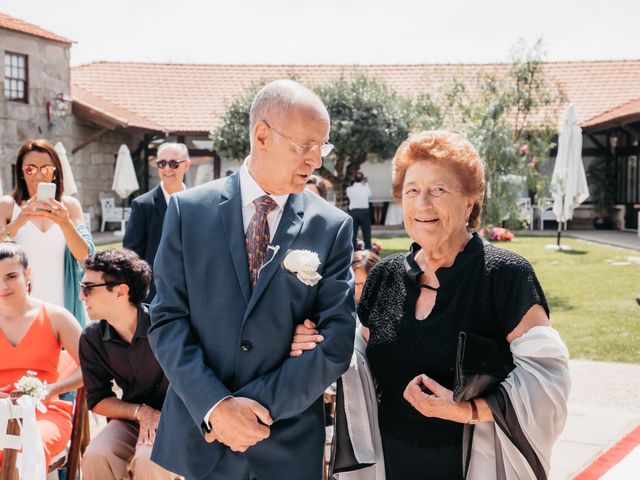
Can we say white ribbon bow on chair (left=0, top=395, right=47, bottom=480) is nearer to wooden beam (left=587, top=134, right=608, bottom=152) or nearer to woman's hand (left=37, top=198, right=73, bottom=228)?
woman's hand (left=37, top=198, right=73, bottom=228)

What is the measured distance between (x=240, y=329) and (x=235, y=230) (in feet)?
1.09

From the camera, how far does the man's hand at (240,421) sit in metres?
2.26

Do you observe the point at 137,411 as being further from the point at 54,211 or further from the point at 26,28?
the point at 26,28

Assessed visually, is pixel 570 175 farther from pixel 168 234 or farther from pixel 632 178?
pixel 168 234

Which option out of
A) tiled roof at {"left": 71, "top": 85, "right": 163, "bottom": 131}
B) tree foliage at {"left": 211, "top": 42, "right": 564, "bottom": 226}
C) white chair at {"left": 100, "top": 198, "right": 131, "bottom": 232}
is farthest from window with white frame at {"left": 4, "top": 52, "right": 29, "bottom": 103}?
tree foliage at {"left": 211, "top": 42, "right": 564, "bottom": 226}

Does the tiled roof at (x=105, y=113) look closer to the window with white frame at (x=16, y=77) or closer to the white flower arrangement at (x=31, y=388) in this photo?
the window with white frame at (x=16, y=77)

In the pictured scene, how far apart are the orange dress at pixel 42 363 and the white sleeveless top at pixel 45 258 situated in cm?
88

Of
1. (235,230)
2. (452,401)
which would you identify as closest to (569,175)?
(452,401)

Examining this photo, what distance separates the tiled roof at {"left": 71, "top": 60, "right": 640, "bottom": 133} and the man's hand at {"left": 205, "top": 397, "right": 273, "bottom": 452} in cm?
2564

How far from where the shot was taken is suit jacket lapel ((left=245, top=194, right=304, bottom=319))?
2.37 meters

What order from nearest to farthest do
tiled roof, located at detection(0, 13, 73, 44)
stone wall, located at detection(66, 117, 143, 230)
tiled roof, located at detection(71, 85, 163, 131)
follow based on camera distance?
tiled roof, located at detection(0, 13, 73, 44), tiled roof, located at detection(71, 85, 163, 131), stone wall, located at detection(66, 117, 143, 230)

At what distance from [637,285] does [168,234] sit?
1165cm

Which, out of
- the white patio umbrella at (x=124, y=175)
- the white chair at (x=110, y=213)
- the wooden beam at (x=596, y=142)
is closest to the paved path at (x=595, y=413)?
the white patio umbrella at (x=124, y=175)

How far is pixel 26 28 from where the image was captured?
2198cm
